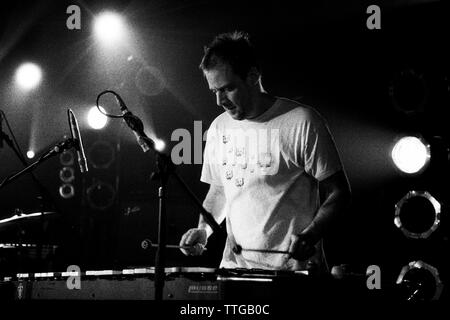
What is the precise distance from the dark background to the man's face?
1632 millimetres

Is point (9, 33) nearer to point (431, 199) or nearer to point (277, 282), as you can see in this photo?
point (431, 199)

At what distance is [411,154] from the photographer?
4.51 metres

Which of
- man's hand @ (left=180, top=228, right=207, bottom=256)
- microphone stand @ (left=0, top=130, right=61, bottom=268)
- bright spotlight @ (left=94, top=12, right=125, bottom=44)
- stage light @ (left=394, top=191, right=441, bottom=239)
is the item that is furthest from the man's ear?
bright spotlight @ (left=94, top=12, right=125, bottom=44)

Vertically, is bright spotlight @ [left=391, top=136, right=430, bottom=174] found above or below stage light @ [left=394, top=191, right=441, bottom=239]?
above

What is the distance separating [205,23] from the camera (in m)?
5.98

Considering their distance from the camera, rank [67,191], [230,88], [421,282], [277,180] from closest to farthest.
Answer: [277,180] → [230,88] → [421,282] → [67,191]

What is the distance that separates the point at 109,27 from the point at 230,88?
340cm

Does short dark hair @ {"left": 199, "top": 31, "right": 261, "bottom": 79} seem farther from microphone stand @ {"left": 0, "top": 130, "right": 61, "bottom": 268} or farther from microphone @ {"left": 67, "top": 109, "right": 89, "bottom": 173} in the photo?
microphone stand @ {"left": 0, "top": 130, "right": 61, "bottom": 268}

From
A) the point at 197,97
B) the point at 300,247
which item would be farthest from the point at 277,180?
the point at 197,97

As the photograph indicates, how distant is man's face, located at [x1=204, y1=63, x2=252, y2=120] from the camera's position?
3393 millimetres

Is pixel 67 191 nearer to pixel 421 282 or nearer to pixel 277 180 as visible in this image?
pixel 421 282

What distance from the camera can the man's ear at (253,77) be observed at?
11.4ft
